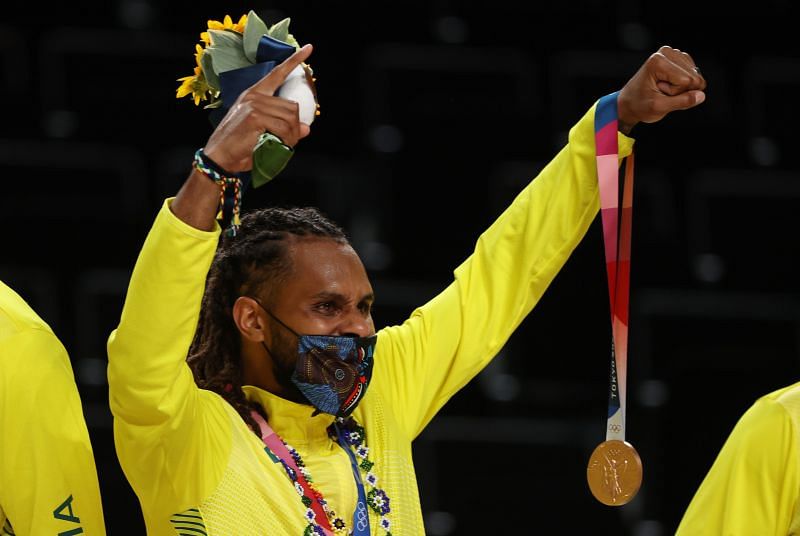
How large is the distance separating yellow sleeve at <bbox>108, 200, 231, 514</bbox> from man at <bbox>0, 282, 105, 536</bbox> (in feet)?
0.56

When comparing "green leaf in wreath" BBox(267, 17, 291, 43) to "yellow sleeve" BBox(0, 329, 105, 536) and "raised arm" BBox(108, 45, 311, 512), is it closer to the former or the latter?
"raised arm" BBox(108, 45, 311, 512)

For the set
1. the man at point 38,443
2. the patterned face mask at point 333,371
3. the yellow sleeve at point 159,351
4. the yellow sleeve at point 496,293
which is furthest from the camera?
the yellow sleeve at point 496,293

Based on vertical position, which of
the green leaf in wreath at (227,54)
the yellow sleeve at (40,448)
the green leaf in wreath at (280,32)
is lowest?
the yellow sleeve at (40,448)

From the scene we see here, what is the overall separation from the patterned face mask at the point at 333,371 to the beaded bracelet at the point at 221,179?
39 centimetres

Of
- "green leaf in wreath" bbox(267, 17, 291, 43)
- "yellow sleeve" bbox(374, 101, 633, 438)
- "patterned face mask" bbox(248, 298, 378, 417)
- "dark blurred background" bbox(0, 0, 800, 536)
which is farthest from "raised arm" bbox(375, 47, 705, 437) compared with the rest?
"dark blurred background" bbox(0, 0, 800, 536)

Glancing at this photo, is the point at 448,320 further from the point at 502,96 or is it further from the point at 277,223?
the point at 502,96

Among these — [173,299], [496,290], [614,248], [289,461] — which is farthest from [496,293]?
[173,299]

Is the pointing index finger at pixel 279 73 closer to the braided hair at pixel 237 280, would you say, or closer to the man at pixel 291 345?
the man at pixel 291 345

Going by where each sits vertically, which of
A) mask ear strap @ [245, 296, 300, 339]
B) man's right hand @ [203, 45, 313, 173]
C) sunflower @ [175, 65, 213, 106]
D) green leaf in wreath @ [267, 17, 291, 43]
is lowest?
mask ear strap @ [245, 296, 300, 339]

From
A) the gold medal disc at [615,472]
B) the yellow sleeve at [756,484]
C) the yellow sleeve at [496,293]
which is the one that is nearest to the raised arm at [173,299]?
the yellow sleeve at [496,293]

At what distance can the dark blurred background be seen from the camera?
479 cm

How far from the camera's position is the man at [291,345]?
8.02 ft

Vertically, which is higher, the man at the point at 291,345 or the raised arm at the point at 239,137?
the raised arm at the point at 239,137

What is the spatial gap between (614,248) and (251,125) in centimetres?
83
